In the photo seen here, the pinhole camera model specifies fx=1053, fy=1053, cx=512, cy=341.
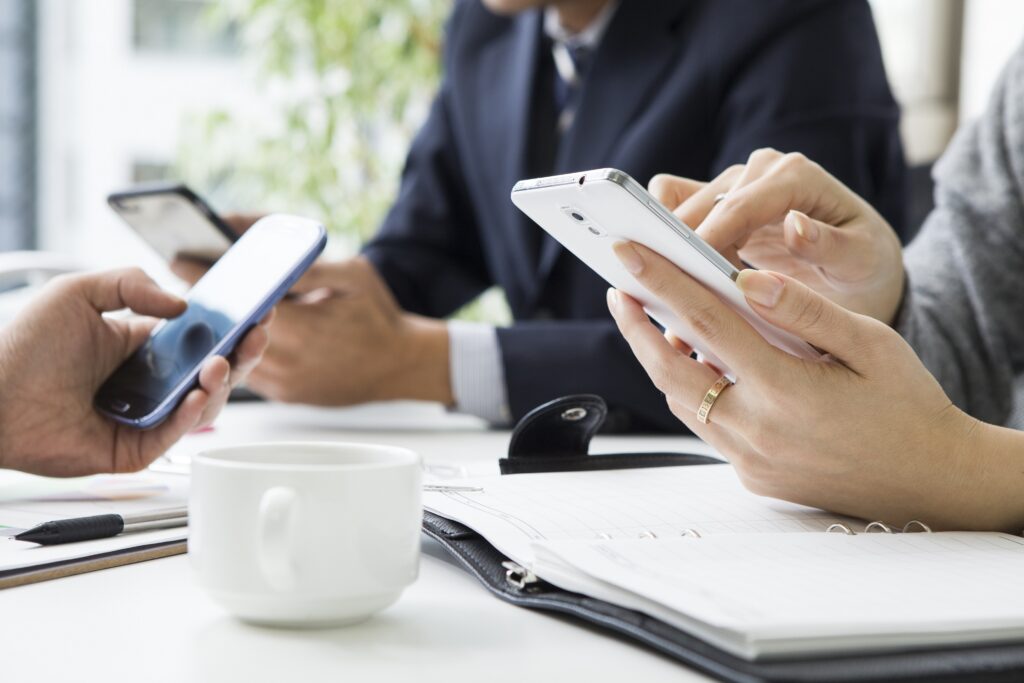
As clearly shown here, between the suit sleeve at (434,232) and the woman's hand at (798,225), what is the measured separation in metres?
0.83

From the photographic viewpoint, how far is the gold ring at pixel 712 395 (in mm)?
548

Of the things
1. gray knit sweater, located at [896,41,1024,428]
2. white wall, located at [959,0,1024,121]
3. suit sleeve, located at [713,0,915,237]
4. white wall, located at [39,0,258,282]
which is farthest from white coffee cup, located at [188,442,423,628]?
white wall, located at [39,0,258,282]

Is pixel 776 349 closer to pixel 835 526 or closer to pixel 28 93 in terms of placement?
pixel 835 526

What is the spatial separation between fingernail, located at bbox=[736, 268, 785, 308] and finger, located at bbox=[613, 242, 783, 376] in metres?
0.03

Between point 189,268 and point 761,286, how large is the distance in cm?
72

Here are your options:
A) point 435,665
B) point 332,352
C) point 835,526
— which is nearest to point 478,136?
point 332,352

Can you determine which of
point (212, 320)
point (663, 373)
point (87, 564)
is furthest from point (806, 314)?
point (212, 320)

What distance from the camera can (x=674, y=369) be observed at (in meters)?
0.55

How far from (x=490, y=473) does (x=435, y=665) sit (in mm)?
334

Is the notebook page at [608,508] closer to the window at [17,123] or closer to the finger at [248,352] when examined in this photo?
the finger at [248,352]

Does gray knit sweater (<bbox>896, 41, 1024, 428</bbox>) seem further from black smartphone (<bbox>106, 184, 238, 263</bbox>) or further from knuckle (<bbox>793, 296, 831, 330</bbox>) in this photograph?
black smartphone (<bbox>106, 184, 238, 263</bbox>)

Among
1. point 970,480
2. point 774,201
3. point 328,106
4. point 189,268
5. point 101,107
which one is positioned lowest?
point 101,107

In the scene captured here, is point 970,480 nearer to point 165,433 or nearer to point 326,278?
point 165,433

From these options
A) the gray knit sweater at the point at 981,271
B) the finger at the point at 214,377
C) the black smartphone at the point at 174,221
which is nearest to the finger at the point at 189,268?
the black smartphone at the point at 174,221
